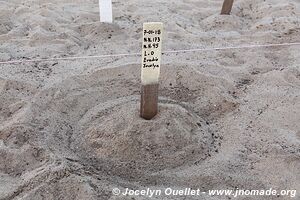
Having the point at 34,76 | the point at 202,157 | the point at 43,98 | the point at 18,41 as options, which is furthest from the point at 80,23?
the point at 202,157

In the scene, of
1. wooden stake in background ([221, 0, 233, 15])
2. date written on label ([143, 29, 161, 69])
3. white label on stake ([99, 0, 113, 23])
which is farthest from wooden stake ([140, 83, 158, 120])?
wooden stake in background ([221, 0, 233, 15])

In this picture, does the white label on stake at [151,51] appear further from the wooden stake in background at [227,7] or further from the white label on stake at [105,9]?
the wooden stake in background at [227,7]

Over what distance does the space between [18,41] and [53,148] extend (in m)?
1.38

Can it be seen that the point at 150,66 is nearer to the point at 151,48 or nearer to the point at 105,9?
the point at 151,48

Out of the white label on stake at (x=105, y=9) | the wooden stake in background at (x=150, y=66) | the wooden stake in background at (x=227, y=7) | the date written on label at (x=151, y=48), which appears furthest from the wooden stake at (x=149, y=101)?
the wooden stake in background at (x=227, y=7)

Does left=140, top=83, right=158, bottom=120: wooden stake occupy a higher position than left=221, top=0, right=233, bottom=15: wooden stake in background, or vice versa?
left=221, top=0, right=233, bottom=15: wooden stake in background

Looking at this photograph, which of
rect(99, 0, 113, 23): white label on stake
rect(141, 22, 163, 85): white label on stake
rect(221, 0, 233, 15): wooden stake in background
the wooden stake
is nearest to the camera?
rect(141, 22, 163, 85): white label on stake

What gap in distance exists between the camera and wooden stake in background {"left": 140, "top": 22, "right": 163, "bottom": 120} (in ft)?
6.11

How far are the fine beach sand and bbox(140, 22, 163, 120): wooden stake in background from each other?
0.07 meters

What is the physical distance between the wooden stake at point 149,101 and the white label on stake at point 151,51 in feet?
0.11

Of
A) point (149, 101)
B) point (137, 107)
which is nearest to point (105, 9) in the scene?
point (137, 107)

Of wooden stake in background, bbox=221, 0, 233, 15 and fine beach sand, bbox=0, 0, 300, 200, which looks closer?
fine beach sand, bbox=0, 0, 300, 200

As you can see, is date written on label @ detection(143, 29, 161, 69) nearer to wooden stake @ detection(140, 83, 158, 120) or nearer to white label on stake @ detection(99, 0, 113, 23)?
wooden stake @ detection(140, 83, 158, 120)

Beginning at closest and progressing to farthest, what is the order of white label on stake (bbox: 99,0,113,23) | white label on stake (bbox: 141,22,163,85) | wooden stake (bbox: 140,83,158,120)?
white label on stake (bbox: 141,22,163,85) → wooden stake (bbox: 140,83,158,120) → white label on stake (bbox: 99,0,113,23)
